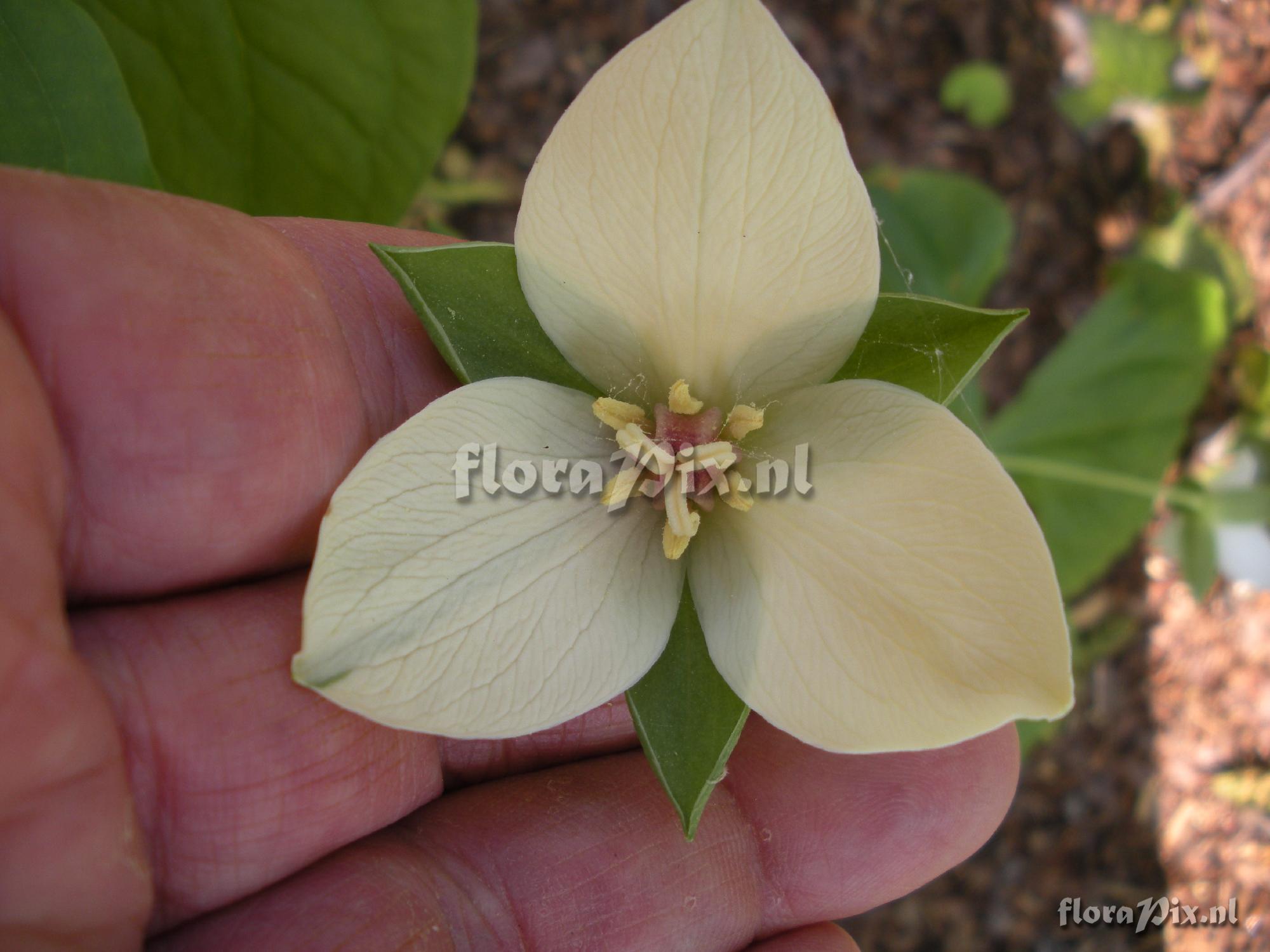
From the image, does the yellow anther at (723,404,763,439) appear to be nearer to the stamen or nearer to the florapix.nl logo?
the florapix.nl logo

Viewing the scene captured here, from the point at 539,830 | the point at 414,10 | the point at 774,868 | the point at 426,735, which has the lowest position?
the point at 774,868

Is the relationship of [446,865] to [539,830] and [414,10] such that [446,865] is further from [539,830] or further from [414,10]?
[414,10]

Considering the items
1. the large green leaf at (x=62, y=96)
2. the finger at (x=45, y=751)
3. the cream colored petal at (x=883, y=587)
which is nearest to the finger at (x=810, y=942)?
the cream colored petal at (x=883, y=587)

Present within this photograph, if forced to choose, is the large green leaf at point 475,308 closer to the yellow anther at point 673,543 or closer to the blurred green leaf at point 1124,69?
the yellow anther at point 673,543

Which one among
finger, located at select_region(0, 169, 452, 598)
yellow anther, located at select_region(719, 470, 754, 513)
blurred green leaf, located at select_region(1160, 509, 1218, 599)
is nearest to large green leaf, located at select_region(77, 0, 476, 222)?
finger, located at select_region(0, 169, 452, 598)

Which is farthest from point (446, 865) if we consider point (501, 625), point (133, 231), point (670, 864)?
point (133, 231)

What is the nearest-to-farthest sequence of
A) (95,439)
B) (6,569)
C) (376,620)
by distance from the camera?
(6,569) < (376,620) < (95,439)
